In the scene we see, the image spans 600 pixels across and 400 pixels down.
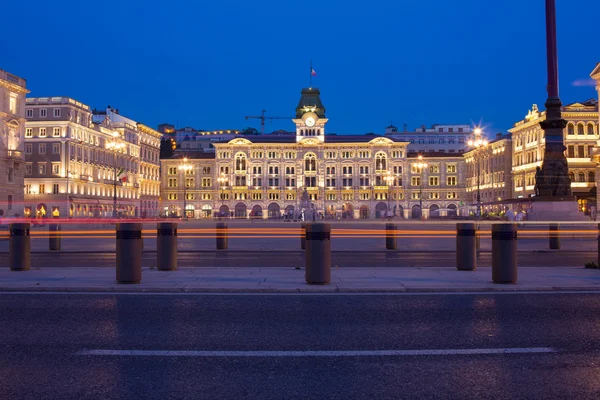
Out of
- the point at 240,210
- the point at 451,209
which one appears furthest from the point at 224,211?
A: the point at 451,209

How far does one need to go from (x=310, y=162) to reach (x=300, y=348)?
4847 inches

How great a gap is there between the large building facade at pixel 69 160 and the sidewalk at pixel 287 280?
67366 millimetres

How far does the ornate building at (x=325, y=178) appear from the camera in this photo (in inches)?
5017

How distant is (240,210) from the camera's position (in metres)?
128

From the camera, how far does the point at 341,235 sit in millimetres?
35500

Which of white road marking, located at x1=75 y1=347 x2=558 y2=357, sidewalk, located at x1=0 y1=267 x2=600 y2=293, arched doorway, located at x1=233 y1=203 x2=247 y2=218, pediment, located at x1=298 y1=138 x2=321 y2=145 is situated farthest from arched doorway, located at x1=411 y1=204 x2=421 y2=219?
white road marking, located at x1=75 y1=347 x2=558 y2=357

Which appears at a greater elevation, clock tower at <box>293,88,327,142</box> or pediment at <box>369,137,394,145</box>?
clock tower at <box>293,88,327,142</box>

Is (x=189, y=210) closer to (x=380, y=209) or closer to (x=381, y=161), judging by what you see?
(x=380, y=209)

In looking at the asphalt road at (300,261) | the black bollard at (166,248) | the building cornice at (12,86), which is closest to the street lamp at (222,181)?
the building cornice at (12,86)

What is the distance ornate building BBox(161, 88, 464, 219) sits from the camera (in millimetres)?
127438

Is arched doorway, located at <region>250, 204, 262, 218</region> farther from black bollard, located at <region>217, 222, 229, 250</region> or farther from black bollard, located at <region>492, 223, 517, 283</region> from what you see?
black bollard, located at <region>492, 223, 517, 283</region>

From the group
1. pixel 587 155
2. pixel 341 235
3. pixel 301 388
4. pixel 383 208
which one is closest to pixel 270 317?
pixel 301 388

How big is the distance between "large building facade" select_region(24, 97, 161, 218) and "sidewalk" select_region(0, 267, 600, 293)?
221 feet

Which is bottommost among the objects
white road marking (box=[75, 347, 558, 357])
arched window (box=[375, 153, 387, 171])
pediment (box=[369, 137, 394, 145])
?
white road marking (box=[75, 347, 558, 357])
